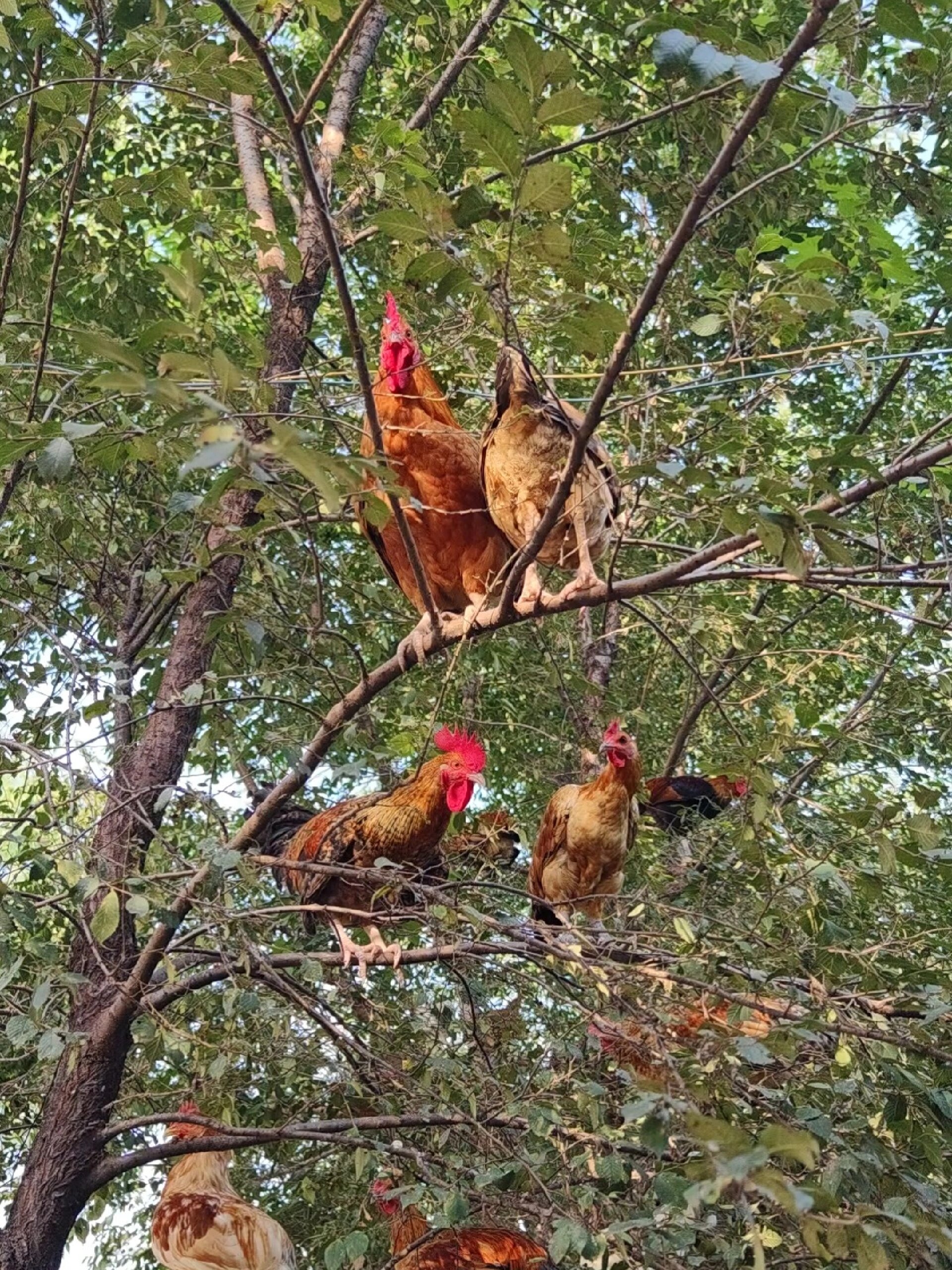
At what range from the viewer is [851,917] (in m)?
4.24

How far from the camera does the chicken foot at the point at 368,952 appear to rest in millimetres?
3531

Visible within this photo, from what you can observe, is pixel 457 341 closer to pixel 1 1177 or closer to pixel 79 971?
pixel 79 971

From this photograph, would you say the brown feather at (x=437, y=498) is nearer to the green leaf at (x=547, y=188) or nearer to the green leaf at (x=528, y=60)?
the green leaf at (x=547, y=188)

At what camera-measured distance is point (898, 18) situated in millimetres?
1777

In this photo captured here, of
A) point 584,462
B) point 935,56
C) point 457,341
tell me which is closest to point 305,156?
point 457,341

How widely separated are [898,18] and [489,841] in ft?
9.99

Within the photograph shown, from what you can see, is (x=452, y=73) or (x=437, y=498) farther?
Result: (x=452, y=73)

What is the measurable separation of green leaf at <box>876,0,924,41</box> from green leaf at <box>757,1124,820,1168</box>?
1.61 metres

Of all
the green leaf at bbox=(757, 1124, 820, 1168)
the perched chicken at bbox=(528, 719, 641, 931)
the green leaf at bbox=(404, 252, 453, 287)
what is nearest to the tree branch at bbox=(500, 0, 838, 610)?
the green leaf at bbox=(404, 252, 453, 287)

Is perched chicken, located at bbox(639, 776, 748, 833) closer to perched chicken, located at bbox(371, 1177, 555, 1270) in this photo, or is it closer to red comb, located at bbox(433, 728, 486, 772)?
red comb, located at bbox(433, 728, 486, 772)

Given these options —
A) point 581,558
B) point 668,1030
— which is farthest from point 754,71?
point 668,1030

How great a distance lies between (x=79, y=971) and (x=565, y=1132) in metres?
1.68

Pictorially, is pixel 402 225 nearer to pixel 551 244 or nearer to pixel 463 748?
pixel 551 244

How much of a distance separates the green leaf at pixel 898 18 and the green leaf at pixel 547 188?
1.71 ft
